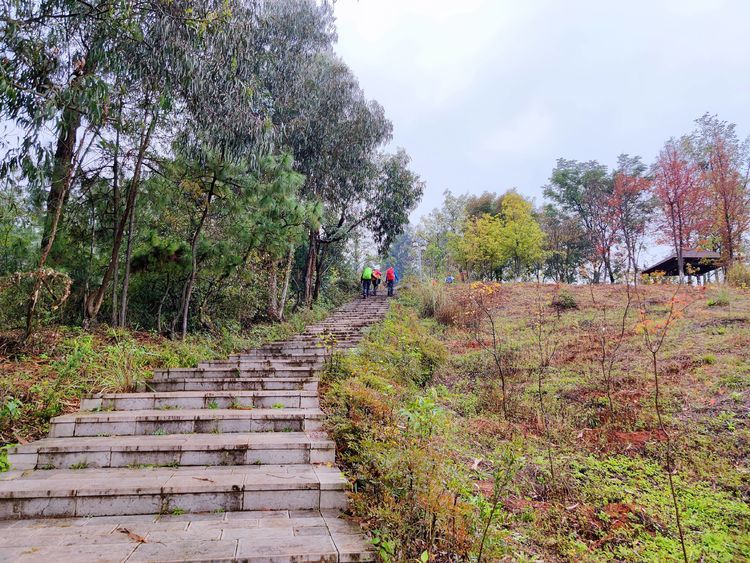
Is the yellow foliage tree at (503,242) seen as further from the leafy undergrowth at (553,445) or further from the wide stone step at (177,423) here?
the wide stone step at (177,423)

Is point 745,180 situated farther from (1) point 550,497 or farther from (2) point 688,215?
(1) point 550,497

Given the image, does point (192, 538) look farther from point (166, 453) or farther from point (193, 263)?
point (193, 263)

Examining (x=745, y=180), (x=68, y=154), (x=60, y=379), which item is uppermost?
(x=745, y=180)

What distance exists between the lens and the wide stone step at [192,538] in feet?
7.06

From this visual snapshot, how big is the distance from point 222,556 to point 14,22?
553 centimetres

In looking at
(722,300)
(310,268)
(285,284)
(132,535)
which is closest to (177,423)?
(132,535)

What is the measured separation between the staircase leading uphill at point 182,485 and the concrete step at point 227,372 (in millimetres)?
828

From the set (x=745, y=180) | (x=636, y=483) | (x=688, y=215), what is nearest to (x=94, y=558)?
(x=636, y=483)

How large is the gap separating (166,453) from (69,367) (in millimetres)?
2418

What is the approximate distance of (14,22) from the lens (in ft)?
13.8

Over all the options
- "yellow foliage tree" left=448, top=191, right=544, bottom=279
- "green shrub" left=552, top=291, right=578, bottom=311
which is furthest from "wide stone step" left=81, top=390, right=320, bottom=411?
"yellow foliage tree" left=448, top=191, right=544, bottom=279

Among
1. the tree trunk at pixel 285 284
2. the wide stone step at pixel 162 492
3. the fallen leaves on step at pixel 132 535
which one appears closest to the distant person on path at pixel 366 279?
the tree trunk at pixel 285 284

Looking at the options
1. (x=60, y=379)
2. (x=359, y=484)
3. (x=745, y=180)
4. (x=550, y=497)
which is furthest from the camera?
(x=745, y=180)

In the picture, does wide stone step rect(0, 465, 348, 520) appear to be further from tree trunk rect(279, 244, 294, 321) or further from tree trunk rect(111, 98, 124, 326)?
tree trunk rect(279, 244, 294, 321)
